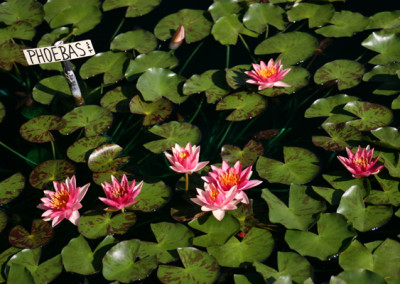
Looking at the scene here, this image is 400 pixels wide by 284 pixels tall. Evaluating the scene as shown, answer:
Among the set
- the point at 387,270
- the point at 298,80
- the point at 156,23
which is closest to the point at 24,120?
the point at 156,23

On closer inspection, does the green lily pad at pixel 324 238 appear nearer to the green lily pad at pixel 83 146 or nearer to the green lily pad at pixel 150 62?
the green lily pad at pixel 83 146

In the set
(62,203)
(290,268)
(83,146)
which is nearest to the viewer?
(290,268)

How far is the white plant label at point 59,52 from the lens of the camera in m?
2.37

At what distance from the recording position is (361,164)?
2.14 metres

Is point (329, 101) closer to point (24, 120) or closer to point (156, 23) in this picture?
point (156, 23)

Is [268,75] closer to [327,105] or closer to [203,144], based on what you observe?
[327,105]

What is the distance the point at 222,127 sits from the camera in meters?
2.70

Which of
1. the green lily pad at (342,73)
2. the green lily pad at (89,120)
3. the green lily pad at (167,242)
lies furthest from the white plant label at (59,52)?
the green lily pad at (342,73)

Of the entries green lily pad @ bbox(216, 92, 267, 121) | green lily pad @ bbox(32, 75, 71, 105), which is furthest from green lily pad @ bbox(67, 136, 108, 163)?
green lily pad @ bbox(216, 92, 267, 121)

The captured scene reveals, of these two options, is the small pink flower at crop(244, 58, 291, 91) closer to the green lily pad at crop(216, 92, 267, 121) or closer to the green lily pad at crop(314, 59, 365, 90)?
the green lily pad at crop(216, 92, 267, 121)

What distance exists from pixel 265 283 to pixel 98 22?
90.9 inches

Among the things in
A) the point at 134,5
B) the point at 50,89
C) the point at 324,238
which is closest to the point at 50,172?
the point at 50,89

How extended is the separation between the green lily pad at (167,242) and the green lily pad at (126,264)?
1.7 inches

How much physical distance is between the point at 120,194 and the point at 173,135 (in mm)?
544
